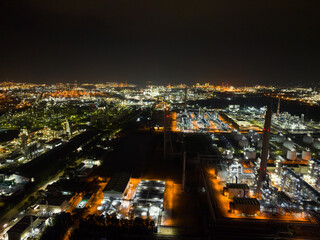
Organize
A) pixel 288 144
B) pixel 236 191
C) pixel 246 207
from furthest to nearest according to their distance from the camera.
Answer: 1. pixel 288 144
2. pixel 236 191
3. pixel 246 207

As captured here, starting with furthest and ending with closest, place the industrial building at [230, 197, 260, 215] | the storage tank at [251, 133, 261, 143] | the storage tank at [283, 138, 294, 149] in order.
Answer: the storage tank at [251, 133, 261, 143] < the storage tank at [283, 138, 294, 149] < the industrial building at [230, 197, 260, 215]

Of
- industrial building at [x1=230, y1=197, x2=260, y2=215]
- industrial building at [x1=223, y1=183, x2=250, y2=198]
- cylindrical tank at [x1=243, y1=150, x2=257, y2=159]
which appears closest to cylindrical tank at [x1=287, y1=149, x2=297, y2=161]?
cylindrical tank at [x1=243, y1=150, x2=257, y2=159]

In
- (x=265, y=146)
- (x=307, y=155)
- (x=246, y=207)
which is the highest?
(x=265, y=146)

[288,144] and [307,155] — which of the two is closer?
[307,155]

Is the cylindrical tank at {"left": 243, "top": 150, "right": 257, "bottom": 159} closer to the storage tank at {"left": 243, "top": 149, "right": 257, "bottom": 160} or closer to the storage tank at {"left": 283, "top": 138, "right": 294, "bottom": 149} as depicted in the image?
the storage tank at {"left": 243, "top": 149, "right": 257, "bottom": 160}

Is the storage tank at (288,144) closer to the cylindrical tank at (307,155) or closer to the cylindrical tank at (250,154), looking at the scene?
the cylindrical tank at (307,155)

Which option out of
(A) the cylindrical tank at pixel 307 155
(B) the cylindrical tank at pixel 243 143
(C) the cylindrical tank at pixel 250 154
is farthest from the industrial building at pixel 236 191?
(B) the cylindrical tank at pixel 243 143

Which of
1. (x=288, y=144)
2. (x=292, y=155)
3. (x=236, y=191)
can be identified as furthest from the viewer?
(x=288, y=144)

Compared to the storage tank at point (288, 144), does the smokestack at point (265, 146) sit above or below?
above

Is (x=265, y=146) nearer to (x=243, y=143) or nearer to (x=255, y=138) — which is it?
(x=243, y=143)

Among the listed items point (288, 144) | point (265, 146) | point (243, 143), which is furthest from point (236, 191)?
point (288, 144)

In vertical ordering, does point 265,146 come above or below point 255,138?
above

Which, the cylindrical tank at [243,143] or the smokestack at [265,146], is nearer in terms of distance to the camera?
the smokestack at [265,146]
